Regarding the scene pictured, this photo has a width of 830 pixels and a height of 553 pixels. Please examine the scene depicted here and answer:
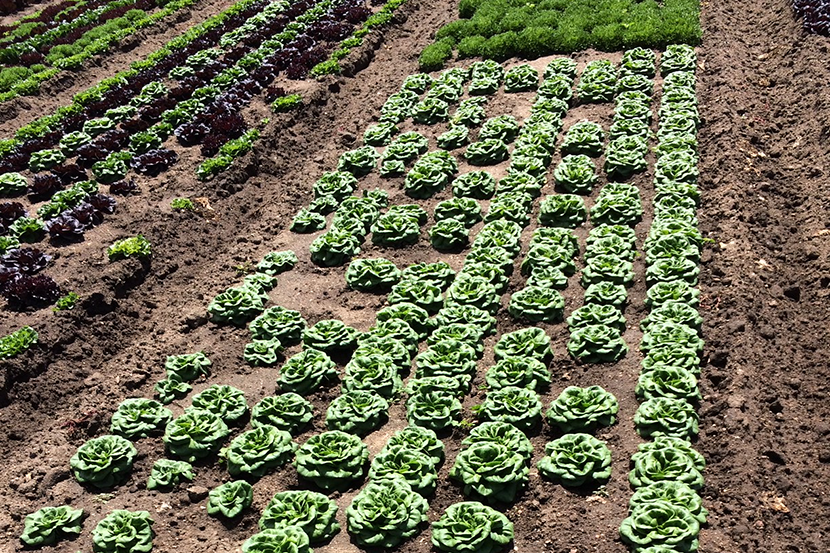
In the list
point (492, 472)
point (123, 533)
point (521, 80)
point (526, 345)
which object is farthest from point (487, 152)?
point (123, 533)

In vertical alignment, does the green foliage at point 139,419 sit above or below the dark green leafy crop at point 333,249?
below

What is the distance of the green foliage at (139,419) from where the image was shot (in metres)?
10.2

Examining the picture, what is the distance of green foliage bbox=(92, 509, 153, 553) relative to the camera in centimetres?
857

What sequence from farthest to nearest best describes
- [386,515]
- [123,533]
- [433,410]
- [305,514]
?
[433,410] < [123,533] < [305,514] < [386,515]

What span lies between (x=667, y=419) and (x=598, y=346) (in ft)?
5.20

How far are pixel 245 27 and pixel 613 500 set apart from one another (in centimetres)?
1988

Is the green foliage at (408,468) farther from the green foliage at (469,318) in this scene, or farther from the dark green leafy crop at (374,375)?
the green foliage at (469,318)

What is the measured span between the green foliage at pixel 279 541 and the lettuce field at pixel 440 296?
34 millimetres

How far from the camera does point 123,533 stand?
28.4ft

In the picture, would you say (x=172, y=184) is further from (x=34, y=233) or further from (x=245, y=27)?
(x=245, y=27)

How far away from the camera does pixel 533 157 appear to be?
14.8m

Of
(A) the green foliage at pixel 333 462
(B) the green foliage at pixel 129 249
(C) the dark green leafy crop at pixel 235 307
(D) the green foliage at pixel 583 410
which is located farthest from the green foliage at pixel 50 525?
(D) the green foliage at pixel 583 410

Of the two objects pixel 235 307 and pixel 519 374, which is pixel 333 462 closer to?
pixel 519 374

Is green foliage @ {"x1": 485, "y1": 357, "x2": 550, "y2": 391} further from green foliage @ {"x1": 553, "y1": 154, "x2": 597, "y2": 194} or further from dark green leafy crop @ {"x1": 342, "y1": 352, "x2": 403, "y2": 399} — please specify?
green foliage @ {"x1": 553, "y1": 154, "x2": 597, "y2": 194}
